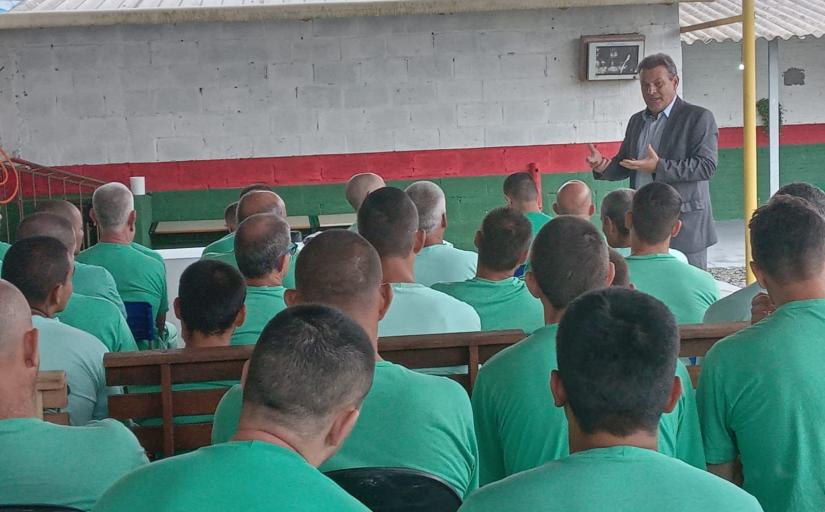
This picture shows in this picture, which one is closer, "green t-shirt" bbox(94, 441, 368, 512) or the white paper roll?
"green t-shirt" bbox(94, 441, 368, 512)

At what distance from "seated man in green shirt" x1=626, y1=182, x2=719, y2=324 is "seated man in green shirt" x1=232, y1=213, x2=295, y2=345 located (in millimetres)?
1316

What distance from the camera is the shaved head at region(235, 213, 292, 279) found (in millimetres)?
3707

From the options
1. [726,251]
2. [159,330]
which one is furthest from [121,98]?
[726,251]

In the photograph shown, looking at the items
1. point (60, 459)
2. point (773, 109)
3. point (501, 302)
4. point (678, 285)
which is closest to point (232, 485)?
point (60, 459)

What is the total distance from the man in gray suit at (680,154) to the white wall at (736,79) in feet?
33.6

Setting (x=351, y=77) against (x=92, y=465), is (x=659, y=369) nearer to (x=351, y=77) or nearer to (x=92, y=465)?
(x=92, y=465)

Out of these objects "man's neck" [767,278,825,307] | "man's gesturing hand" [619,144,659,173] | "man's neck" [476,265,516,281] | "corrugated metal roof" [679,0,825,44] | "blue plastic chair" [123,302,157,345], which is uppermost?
"corrugated metal roof" [679,0,825,44]

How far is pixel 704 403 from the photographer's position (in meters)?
2.44

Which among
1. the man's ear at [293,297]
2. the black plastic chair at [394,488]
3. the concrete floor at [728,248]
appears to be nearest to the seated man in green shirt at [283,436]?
the black plastic chair at [394,488]

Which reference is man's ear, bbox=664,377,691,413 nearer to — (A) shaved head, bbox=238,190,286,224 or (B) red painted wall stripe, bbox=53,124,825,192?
(A) shaved head, bbox=238,190,286,224

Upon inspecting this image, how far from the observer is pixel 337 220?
9047 millimetres

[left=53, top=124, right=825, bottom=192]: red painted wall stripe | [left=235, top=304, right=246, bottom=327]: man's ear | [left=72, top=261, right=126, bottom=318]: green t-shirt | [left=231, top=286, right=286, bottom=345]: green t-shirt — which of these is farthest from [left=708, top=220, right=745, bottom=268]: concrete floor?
[left=235, top=304, right=246, bottom=327]: man's ear

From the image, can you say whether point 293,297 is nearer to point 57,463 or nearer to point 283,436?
point 57,463

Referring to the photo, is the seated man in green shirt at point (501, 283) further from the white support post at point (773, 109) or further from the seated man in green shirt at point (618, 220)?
the white support post at point (773, 109)
